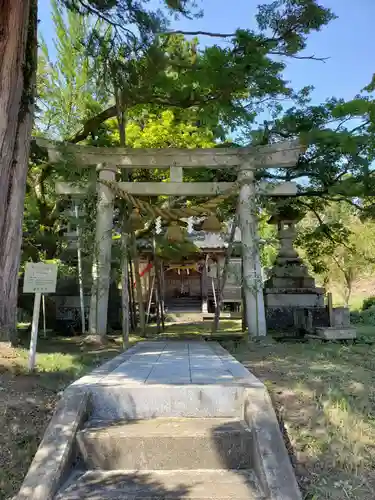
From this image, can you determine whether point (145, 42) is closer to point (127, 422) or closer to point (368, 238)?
point (127, 422)

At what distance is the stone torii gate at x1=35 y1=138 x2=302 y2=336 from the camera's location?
25.6 feet

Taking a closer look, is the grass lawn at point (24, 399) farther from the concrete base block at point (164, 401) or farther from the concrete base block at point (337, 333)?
the concrete base block at point (337, 333)

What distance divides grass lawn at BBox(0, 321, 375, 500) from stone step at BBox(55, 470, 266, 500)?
39 centimetres

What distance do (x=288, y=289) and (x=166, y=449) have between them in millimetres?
8306

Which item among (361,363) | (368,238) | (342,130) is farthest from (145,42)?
(368,238)

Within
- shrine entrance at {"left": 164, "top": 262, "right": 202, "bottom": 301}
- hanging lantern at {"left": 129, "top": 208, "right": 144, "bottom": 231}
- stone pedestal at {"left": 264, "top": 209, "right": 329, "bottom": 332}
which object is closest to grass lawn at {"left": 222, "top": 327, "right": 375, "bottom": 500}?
hanging lantern at {"left": 129, "top": 208, "right": 144, "bottom": 231}

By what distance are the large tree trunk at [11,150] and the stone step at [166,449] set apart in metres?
2.88

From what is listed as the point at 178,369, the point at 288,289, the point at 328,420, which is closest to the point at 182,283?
the point at 288,289

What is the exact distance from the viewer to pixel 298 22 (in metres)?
7.33

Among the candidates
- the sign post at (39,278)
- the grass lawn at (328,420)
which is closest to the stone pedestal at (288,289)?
the grass lawn at (328,420)

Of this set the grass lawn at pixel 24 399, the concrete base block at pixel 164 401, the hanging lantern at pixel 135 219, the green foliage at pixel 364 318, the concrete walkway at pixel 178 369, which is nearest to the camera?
the grass lawn at pixel 24 399

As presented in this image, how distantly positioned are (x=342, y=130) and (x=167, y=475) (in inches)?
310

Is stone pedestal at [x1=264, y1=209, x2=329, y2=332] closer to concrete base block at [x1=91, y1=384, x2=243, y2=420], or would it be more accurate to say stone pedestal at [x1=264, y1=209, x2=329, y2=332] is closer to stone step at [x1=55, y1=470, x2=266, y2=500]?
concrete base block at [x1=91, y1=384, x2=243, y2=420]

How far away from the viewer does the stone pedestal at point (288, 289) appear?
34.7 feet
